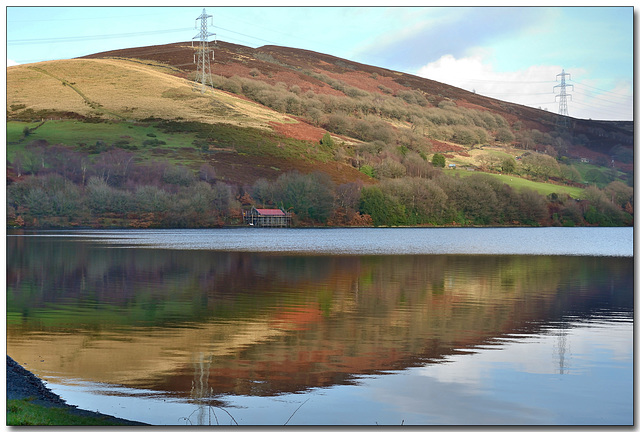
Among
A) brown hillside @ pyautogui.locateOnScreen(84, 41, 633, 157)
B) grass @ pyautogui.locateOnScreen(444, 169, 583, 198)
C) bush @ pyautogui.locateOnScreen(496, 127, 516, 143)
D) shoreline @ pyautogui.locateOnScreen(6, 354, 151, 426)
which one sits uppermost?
brown hillside @ pyautogui.locateOnScreen(84, 41, 633, 157)

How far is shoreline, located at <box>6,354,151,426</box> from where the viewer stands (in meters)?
11.8

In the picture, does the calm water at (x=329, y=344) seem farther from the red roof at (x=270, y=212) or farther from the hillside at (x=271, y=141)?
the red roof at (x=270, y=212)

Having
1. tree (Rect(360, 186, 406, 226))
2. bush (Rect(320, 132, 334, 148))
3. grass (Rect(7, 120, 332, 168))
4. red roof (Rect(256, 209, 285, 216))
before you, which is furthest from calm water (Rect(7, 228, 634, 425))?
bush (Rect(320, 132, 334, 148))

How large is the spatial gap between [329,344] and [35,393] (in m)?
7.83

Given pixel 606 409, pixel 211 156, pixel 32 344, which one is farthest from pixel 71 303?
pixel 211 156

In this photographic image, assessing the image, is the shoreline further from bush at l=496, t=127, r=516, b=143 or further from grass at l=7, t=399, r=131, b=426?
bush at l=496, t=127, r=516, b=143

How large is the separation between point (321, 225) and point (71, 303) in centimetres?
9144

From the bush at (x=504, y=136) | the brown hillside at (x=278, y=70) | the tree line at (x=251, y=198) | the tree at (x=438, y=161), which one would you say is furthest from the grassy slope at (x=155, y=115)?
the brown hillside at (x=278, y=70)

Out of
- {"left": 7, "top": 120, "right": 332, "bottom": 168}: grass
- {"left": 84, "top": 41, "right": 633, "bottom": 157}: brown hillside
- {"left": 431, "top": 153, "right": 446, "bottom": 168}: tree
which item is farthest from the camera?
{"left": 84, "top": 41, "right": 633, "bottom": 157}: brown hillside

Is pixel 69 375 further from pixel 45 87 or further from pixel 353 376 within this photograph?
pixel 45 87

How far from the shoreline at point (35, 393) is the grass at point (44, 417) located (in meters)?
0.18

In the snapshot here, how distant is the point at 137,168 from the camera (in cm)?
11044

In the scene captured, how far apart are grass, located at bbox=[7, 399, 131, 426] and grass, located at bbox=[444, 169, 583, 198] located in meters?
118

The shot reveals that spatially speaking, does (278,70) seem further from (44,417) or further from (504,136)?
(44,417)
